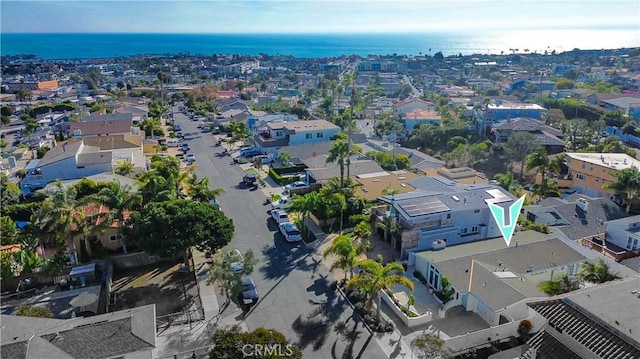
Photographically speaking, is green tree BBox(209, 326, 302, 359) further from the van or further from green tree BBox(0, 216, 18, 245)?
the van

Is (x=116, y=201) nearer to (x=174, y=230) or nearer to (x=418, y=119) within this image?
(x=174, y=230)

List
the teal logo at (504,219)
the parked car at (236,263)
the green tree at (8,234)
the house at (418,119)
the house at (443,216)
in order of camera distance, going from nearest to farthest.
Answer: the parked car at (236,263) < the house at (443,216) < the green tree at (8,234) < the teal logo at (504,219) < the house at (418,119)

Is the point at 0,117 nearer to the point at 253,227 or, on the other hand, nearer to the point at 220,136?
the point at 220,136

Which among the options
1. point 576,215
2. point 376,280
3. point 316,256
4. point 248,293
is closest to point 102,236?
point 248,293

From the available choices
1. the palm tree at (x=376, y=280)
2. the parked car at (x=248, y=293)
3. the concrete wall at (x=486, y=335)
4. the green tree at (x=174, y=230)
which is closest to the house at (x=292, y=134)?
the green tree at (x=174, y=230)

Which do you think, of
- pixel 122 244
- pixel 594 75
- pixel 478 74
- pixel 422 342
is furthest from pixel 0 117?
pixel 594 75

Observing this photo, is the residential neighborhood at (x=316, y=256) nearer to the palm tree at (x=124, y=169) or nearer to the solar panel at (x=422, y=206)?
the solar panel at (x=422, y=206)

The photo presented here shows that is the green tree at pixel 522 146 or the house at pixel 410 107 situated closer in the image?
the green tree at pixel 522 146
